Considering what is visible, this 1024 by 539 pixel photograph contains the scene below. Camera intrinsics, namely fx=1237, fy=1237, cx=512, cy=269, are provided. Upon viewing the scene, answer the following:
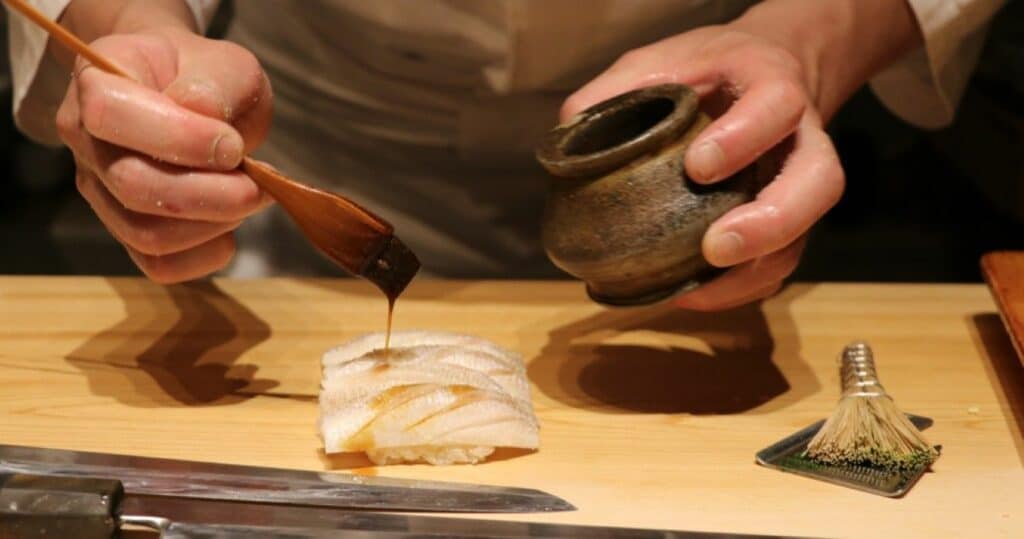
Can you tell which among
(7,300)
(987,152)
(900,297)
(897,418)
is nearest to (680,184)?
(897,418)

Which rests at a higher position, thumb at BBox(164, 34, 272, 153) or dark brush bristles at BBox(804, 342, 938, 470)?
thumb at BBox(164, 34, 272, 153)

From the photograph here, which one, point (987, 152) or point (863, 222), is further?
point (863, 222)

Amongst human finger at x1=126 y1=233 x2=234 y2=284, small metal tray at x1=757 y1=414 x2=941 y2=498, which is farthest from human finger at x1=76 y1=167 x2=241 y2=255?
small metal tray at x1=757 y1=414 x2=941 y2=498

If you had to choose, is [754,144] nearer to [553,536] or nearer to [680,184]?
[680,184]

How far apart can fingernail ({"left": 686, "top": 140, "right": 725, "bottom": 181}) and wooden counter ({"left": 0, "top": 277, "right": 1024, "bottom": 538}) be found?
29cm

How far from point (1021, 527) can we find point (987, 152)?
1507 millimetres

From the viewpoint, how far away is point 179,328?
1562 millimetres

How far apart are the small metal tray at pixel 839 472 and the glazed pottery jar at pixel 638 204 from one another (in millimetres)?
195

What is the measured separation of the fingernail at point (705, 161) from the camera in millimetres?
1220

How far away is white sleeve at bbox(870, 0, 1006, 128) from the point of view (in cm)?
167

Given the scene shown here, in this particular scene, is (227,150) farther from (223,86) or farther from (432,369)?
(432,369)

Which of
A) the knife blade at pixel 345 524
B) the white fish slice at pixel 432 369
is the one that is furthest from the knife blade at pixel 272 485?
the white fish slice at pixel 432 369

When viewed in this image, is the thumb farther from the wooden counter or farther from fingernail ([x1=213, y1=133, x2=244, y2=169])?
the wooden counter

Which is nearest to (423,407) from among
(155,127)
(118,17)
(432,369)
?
(432,369)
